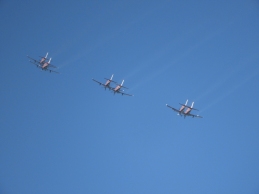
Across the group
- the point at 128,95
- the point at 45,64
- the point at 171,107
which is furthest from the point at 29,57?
the point at 171,107

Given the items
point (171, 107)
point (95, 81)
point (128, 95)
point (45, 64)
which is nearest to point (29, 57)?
point (45, 64)

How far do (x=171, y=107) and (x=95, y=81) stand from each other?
19657 mm

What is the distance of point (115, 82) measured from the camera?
79.5 m

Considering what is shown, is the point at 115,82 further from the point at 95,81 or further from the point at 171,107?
the point at 171,107

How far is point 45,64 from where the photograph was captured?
8344 centimetres

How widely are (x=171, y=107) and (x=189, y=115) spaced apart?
4607 mm

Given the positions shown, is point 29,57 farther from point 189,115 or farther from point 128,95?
point 189,115

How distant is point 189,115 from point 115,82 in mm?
19474

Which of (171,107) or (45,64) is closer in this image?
(171,107)

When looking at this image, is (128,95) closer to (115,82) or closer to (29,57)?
(115,82)

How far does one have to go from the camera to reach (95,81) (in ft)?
263

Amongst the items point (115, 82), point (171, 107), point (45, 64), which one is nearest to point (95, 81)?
point (115, 82)

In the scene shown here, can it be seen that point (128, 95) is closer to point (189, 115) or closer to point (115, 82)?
point (115, 82)

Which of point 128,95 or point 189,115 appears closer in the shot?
point 189,115
